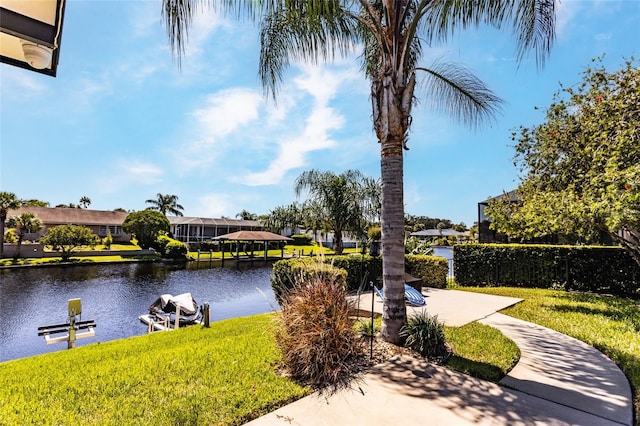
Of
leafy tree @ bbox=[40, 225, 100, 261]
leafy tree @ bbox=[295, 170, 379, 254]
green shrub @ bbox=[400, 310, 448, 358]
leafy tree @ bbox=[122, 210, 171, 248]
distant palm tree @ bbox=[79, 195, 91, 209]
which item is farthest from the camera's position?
distant palm tree @ bbox=[79, 195, 91, 209]

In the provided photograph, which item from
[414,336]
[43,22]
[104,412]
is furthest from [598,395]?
[43,22]

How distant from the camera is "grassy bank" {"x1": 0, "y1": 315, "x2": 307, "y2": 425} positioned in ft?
9.73

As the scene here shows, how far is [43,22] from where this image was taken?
2.40m

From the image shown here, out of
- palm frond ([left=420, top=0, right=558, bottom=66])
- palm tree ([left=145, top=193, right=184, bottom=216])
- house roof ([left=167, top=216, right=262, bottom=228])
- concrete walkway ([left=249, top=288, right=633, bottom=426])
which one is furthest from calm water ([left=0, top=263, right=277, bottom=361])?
palm tree ([left=145, top=193, right=184, bottom=216])

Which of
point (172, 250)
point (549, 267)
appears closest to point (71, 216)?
point (172, 250)

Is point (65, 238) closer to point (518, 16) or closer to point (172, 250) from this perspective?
point (172, 250)

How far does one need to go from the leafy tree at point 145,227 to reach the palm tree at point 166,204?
24.4 metres

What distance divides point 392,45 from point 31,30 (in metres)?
4.37

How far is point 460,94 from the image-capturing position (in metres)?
6.39

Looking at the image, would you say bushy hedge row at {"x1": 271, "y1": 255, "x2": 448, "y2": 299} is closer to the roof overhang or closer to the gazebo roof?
the roof overhang

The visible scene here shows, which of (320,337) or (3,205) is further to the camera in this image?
(3,205)

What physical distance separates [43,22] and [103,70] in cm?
611

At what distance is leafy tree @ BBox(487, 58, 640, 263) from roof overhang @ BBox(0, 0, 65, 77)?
8.14 m

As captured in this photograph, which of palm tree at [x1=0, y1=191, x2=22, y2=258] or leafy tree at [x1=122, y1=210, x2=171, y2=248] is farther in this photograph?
leafy tree at [x1=122, y1=210, x2=171, y2=248]
